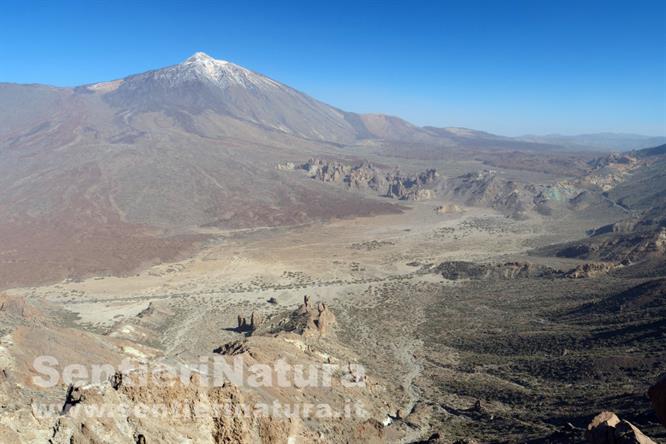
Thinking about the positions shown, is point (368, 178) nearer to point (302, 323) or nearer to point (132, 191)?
point (132, 191)

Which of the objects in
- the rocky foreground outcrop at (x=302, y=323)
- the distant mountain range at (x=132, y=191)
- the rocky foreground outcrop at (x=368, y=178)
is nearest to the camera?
the rocky foreground outcrop at (x=302, y=323)

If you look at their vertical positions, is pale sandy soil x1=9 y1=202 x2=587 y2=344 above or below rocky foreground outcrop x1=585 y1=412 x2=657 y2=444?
below

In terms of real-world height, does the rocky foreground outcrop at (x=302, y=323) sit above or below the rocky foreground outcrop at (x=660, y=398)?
below

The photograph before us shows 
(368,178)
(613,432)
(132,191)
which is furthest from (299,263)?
(368,178)

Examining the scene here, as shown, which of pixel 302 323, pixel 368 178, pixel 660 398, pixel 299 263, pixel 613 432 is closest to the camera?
pixel 660 398

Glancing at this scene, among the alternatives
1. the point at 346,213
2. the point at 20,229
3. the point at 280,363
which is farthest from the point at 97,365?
the point at 346,213

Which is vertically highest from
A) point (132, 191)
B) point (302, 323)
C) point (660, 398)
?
point (132, 191)

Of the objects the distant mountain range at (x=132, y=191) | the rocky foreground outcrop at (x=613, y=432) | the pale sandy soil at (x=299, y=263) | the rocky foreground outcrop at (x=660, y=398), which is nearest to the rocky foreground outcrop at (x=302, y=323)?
the pale sandy soil at (x=299, y=263)

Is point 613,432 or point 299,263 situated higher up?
point 613,432

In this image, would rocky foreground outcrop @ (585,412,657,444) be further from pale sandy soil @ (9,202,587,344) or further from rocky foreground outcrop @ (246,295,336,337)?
pale sandy soil @ (9,202,587,344)

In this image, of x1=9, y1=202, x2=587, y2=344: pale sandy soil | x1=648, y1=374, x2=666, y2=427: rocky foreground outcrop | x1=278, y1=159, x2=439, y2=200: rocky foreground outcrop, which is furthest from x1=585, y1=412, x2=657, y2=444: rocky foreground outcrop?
x1=278, y1=159, x2=439, y2=200: rocky foreground outcrop

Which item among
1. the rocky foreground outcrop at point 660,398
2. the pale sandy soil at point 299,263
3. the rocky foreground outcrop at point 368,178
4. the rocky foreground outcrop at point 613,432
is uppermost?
the rocky foreground outcrop at point 368,178

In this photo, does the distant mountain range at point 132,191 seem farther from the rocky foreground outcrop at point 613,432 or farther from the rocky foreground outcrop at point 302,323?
the rocky foreground outcrop at point 613,432
